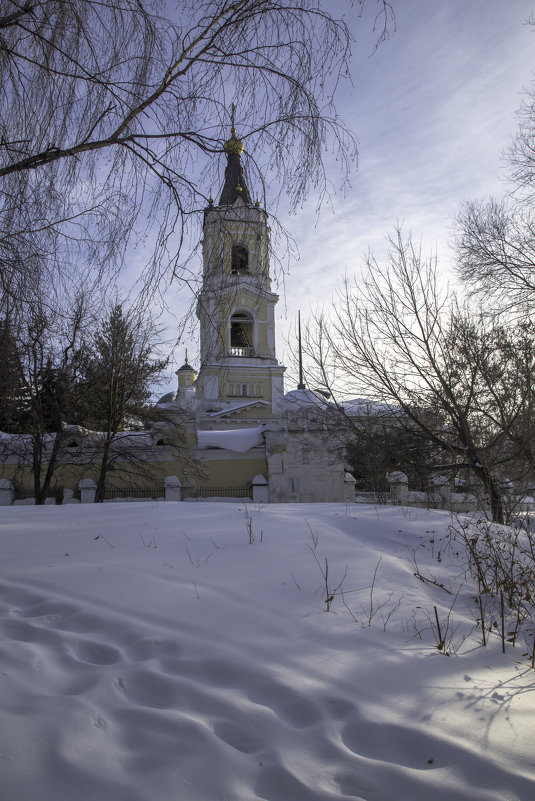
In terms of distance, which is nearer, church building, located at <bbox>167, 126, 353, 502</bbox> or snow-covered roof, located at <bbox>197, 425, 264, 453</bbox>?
church building, located at <bbox>167, 126, 353, 502</bbox>

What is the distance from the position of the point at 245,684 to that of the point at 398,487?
13.0 metres

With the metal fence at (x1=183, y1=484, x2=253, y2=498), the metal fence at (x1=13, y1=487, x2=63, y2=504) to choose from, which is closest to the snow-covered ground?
the metal fence at (x1=183, y1=484, x2=253, y2=498)

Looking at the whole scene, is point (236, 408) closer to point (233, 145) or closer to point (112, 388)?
point (112, 388)

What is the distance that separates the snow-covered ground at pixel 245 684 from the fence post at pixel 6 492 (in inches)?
459

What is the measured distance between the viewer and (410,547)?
5199mm

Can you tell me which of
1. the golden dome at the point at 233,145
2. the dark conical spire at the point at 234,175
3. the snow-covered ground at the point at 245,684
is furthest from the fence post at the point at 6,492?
the golden dome at the point at 233,145

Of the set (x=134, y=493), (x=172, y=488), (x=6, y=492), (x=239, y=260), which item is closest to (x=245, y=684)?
(x=239, y=260)

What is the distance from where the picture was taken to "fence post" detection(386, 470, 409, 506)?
13927mm

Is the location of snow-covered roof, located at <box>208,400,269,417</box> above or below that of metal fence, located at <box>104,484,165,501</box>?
above

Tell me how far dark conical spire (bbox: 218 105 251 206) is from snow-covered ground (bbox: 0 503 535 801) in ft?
9.78

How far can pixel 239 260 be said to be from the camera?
4.73 metres

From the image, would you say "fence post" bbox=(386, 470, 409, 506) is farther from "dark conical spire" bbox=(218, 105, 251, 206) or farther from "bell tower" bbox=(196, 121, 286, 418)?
"dark conical spire" bbox=(218, 105, 251, 206)

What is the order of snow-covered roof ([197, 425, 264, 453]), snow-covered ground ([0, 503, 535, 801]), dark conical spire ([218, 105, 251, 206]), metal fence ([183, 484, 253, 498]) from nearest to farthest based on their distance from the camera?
snow-covered ground ([0, 503, 535, 801])
dark conical spire ([218, 105, 251, 206])
metal fence ([183, 484, 253, 498])
snow-covered roof ([197, 425, 264, 453])

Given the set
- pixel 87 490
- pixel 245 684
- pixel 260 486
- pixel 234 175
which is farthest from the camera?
pixel 260 486
